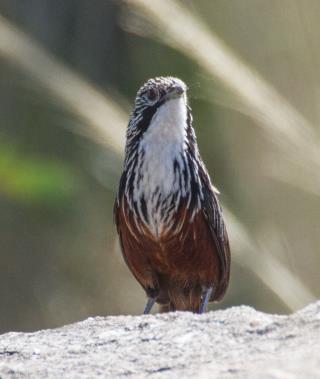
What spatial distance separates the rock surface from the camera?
5504 mm

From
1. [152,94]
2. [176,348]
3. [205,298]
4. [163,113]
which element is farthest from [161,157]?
[176,348]

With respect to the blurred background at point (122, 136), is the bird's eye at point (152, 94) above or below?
below

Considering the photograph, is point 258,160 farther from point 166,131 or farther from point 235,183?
point 166,131

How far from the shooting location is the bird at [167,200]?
7.83 metres

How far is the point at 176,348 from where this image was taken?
6.02 m

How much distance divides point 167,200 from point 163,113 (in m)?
0.44

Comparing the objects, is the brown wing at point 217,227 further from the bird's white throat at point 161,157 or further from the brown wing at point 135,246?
the brown wing at point 135,246

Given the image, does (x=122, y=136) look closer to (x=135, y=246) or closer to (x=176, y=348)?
(x=135, y=246)

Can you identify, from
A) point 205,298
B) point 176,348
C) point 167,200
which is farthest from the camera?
point 205,298

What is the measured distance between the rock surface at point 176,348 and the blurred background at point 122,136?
7.16 feet

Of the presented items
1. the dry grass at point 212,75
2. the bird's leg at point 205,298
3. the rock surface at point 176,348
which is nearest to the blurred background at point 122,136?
the dry grass at point 212,75

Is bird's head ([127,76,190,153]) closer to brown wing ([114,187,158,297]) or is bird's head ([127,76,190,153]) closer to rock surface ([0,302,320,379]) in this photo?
brown wing ([114,187,158,297])

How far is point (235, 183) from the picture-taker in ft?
34.7

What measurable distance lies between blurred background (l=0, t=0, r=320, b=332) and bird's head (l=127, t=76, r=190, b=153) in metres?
0.61
